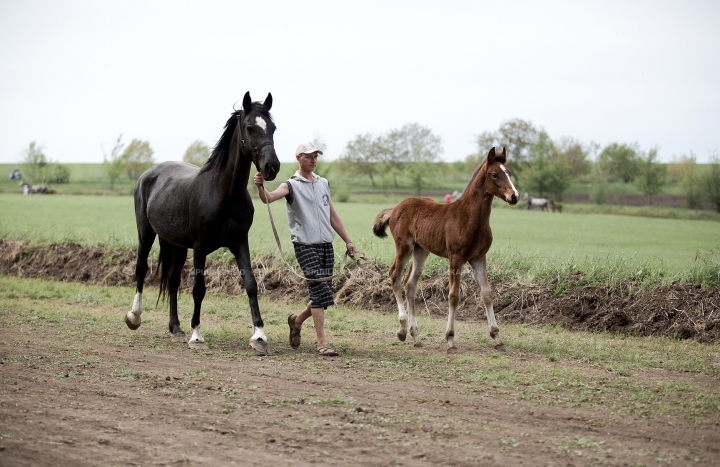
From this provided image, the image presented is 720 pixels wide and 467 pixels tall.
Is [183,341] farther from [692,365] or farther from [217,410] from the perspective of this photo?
[692,365]

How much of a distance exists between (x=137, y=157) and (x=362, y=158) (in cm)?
3596

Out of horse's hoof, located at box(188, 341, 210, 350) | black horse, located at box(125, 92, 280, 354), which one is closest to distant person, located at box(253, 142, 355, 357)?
black horse, located at box(125, 92, 280, 354)

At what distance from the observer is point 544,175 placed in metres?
84.7

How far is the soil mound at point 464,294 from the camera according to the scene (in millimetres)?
Result: 9273

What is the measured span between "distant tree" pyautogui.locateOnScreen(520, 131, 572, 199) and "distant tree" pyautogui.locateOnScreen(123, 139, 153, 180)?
185ft

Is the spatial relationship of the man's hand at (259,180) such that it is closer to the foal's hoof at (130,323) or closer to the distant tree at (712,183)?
the foal's hoof at (130,323)

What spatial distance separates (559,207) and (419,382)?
197 feet

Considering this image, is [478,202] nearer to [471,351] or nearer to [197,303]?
[471,351]

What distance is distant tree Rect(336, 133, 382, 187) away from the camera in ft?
375

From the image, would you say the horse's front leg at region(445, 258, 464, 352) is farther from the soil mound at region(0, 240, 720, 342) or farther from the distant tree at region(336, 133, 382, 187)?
the distant tree at region(336, 133, 382, 187)

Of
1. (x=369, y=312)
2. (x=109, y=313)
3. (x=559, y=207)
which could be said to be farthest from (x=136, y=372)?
(x=559, y=207)

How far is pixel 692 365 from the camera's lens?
23.5ft

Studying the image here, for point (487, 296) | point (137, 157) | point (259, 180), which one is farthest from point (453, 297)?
point (137, 157)

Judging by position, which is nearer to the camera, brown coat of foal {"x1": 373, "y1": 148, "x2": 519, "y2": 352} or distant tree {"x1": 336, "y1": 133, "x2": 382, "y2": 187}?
brown coat of foal {"x1": 373, "y1": 148, "x2": 519, "y2": 352}
